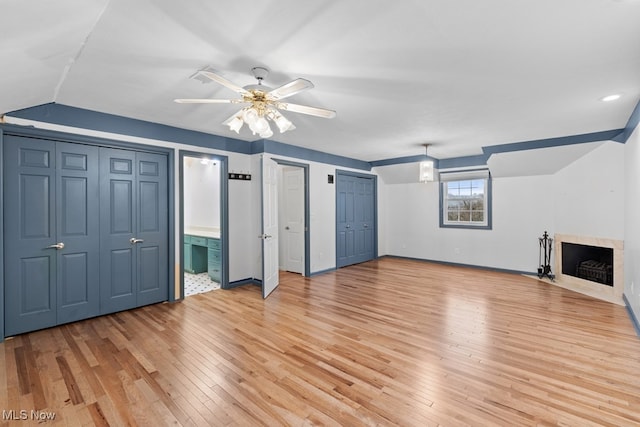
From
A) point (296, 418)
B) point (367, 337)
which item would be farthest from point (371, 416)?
point (367, 337)

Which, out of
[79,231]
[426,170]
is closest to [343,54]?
[79,231]

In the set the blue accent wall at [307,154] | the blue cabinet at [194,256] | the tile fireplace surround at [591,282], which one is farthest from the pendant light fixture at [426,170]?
the blue cabinet at [194,256]

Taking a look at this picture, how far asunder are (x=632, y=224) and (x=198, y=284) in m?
6.25

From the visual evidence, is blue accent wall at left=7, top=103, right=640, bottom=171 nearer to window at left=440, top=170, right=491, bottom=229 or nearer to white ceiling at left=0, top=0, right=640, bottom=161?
white ceiling at left=0, top=0, right=640, bottom=161

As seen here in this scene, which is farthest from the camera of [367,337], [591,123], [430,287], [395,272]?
[395,272]

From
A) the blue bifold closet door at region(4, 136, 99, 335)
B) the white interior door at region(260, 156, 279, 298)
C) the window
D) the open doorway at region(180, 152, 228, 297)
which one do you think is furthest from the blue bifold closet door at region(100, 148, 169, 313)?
the window

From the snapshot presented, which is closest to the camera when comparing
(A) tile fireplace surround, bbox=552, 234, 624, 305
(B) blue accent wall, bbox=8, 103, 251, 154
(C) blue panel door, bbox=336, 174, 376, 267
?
(B) blue accent wall, bbox=8, 103, 251, 154

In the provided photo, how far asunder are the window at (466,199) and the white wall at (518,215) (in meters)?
0.14

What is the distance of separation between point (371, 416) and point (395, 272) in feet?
14.6

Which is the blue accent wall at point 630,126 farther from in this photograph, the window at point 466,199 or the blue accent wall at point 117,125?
the blue accent wall at point 117,125

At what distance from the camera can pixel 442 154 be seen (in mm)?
6297

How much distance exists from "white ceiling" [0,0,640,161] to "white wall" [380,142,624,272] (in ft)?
4.62

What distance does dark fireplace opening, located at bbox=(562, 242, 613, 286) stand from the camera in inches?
186

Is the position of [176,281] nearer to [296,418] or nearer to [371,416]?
[296,418]
